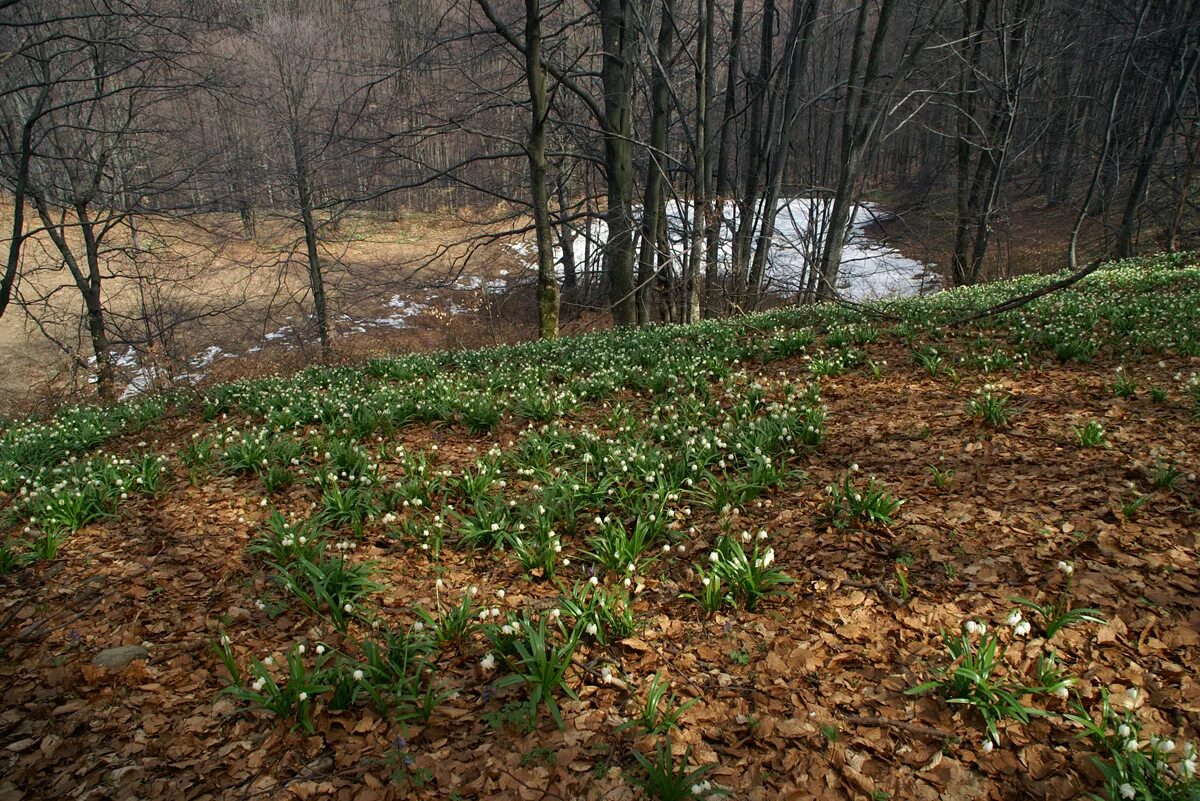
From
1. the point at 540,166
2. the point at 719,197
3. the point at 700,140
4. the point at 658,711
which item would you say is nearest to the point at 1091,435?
the point at 658,711

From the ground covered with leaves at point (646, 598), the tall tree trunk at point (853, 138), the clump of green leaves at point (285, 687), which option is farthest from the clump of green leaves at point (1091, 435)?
the tall tree trunk at point (853, 138)

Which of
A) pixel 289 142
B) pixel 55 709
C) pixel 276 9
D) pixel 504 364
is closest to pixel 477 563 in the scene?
pixel 55 709

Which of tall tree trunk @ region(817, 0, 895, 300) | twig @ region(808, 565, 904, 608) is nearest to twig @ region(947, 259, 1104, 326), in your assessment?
twig @ region(808, 565, 904, 608)

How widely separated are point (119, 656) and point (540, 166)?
11887 mm

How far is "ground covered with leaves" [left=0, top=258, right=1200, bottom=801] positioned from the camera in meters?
2.49

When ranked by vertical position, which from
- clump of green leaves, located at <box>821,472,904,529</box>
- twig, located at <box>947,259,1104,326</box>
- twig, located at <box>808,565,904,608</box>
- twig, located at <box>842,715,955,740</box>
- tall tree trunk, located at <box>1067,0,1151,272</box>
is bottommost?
twig, located at <box>842,715,955,740</box>

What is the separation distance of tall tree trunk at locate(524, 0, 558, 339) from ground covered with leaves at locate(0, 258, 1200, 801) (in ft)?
23.6

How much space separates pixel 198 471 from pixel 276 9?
18.9 metres

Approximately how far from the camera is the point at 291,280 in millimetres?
31031

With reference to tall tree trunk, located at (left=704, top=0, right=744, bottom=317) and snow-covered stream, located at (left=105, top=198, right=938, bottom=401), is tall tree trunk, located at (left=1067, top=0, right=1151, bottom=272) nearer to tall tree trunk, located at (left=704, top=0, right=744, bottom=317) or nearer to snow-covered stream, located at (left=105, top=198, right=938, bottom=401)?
tall tree trunk, located at (left=704, top=0, right=744, bottom=317)

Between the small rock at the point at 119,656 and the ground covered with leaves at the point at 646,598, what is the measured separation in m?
0.01

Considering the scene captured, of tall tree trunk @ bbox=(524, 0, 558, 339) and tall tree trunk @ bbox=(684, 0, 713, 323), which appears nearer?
tall tree trunk @ bbox=(524, 0, 558, 339)

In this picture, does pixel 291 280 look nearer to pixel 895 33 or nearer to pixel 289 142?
pixel 289 142

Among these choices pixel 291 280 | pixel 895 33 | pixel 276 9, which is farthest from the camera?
pixel 291 280
